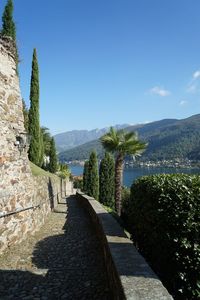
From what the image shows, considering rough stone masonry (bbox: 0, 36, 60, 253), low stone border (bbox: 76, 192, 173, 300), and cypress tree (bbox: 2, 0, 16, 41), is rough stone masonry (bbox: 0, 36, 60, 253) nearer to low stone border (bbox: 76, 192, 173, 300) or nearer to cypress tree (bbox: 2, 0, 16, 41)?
low stone border (bbox: 76, 192, 173, 300)

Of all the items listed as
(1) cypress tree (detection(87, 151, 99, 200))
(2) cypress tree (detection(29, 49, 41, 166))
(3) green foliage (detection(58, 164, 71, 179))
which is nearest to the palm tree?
(1) cypress tree (detection(87, 151, 99, 200))

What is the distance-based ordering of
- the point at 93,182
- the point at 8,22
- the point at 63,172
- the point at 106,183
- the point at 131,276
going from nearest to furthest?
the point at 131,276 < the point at 8,22 < the point at 106,183 < the point at 93,182 < the point at 63,172

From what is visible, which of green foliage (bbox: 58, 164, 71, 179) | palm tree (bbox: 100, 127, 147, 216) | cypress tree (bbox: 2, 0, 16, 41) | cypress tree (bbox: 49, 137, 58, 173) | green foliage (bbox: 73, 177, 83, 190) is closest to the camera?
palm tree (bbox: 100, 127, 147, 216)

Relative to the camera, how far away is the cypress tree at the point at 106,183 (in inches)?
986

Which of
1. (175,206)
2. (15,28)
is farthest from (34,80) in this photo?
(175,206)

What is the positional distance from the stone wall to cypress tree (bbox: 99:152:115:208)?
50.5ft

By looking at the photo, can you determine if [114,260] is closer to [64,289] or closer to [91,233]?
[64,289]

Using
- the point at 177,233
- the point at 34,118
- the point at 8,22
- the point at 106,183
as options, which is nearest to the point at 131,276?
the point at 177,233

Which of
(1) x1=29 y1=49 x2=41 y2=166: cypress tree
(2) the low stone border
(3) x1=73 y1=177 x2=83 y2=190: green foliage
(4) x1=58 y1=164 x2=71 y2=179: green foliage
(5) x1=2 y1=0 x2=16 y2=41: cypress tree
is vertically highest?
(5) x1=2 y1=0 x2=16 y2=41: cypress tree

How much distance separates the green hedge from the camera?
4.64 meters

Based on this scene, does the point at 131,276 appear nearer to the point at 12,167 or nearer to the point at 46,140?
the point at 12,167

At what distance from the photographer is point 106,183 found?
25188mm

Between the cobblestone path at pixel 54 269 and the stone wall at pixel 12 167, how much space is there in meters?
0.47

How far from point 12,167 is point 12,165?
0.05 meters
